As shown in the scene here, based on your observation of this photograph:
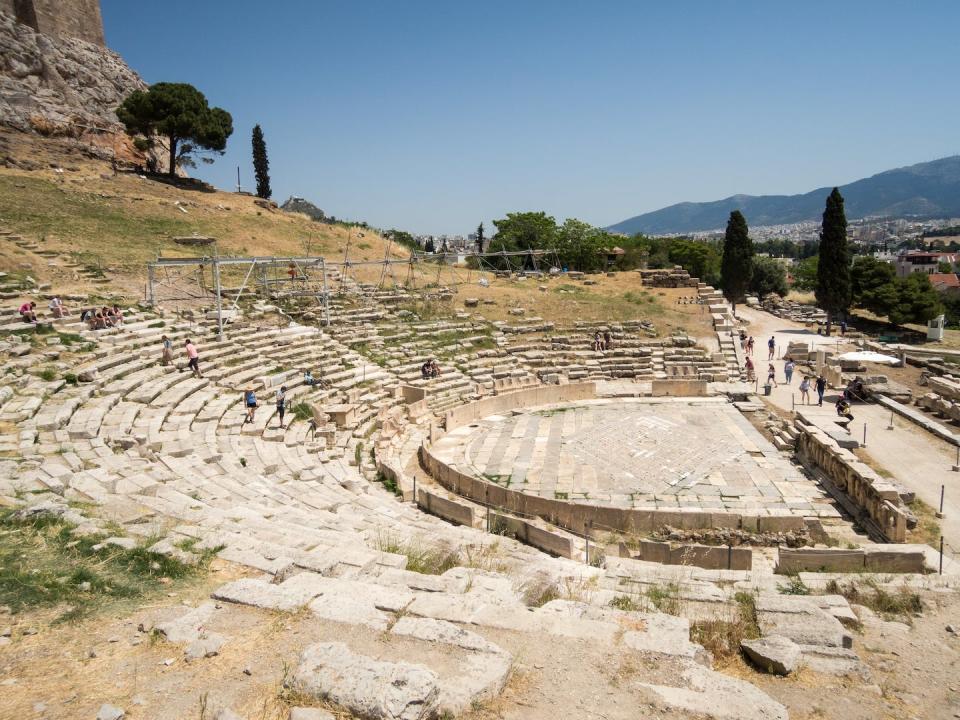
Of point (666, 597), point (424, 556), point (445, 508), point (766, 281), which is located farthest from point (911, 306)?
point (424, 556)

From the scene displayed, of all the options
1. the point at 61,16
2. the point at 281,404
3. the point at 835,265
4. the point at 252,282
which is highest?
the point at 61,16

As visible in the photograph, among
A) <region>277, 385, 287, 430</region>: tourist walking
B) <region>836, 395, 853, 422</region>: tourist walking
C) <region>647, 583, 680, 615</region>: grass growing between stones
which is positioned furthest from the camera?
<region>836, 395, 853, 422</region>: tourist walking

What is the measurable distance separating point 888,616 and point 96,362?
16502 millimetres

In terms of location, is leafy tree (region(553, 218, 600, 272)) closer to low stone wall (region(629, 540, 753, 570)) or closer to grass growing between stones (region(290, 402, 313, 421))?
grass growing between stones (region(290, 402, 313, 421))

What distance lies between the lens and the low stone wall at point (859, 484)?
35.5ft

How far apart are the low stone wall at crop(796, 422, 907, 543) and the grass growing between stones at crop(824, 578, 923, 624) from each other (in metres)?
4.31

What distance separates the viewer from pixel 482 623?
5184 mm

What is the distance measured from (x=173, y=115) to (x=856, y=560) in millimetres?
43416

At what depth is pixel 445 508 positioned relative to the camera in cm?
1185

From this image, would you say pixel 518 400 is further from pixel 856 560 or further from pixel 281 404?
pixel 856 560

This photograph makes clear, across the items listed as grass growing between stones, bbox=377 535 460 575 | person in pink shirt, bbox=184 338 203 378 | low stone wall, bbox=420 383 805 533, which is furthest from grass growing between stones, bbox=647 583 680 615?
person in pink shirt, bbox=184 338 203 378

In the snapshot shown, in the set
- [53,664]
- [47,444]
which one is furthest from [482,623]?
[47,444]

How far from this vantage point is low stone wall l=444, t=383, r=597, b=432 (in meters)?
18.6

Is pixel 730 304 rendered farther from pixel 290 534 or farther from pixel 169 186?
pixel 290 534
